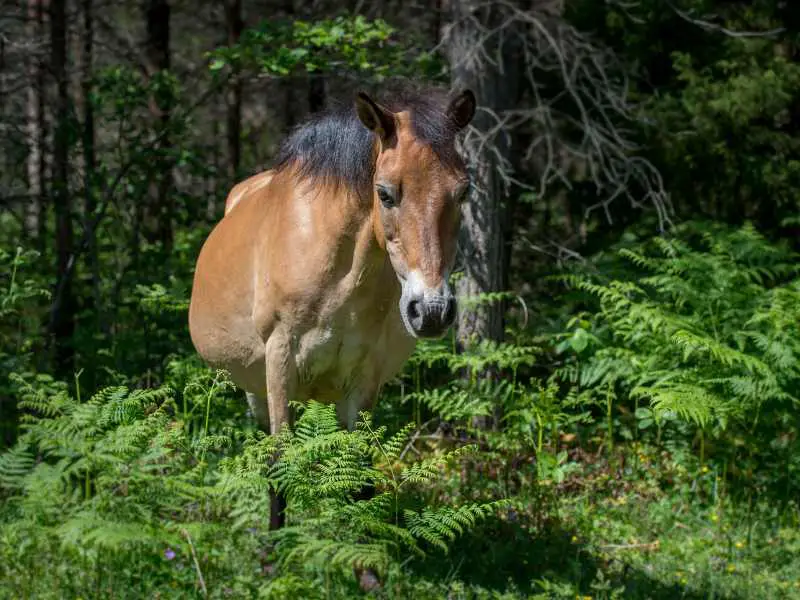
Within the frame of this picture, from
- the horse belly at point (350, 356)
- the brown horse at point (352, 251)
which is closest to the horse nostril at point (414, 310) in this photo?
the brown horse at point (352, 251)

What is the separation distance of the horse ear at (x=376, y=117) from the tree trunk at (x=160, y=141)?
414cm

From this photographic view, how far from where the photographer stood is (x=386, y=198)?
460cm

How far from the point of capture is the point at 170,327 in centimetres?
838

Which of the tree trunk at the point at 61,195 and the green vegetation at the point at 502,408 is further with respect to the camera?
the tree trunk at the point at 61,195

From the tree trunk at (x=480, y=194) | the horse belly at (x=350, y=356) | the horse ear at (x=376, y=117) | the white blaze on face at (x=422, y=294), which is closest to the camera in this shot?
the white blaze on face at (x=422, y=294)

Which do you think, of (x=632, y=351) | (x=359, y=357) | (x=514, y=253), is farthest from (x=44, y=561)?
(x=514, y=253)

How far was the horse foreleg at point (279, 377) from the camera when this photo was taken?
521 cm

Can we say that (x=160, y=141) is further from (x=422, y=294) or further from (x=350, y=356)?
(x=422, y=294)

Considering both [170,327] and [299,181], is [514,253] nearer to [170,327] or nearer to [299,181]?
[170,327]

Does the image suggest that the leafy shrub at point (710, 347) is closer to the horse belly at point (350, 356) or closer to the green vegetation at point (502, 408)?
the green vegetation at point (502, 408)

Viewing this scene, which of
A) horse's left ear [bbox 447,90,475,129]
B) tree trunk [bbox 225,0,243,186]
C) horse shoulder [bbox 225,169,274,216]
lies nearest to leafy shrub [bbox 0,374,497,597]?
horse's left ear [bbox 447,90,475,129]

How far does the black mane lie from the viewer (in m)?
4.67

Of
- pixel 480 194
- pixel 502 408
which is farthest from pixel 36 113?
pixel 502 408

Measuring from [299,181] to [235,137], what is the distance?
396 inches
